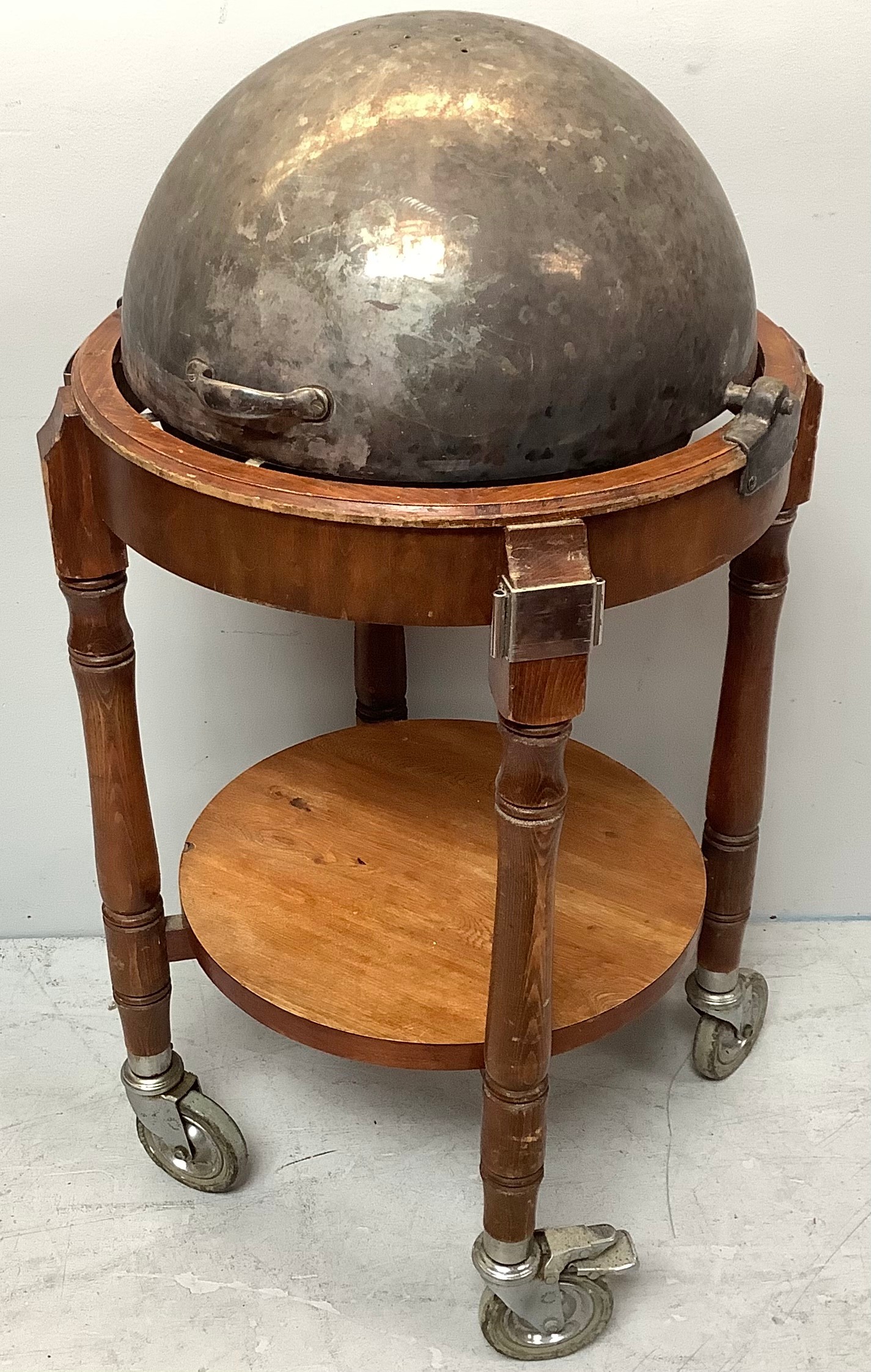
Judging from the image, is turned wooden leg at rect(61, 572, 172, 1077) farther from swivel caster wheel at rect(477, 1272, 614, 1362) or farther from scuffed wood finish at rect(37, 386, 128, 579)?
swivel caster wheel at rect(477, 1272, 614, 1362)

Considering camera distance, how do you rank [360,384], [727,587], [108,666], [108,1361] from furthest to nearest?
[727,587], [108,1361], [108,666], [360,384]

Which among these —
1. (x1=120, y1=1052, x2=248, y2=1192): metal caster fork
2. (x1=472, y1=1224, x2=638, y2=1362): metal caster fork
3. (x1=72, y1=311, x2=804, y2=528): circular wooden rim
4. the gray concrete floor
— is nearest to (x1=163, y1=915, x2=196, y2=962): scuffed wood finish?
(x1=120, y1=1052, x2=248, y2=1192): metal caster fork

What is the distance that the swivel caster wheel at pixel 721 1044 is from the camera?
5.00ft

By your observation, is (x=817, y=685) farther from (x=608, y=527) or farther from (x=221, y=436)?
(x=221, y=436)

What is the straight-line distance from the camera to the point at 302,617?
153cm

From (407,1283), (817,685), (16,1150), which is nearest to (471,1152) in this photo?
(407,1283)

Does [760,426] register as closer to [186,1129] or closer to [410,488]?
[410,488]

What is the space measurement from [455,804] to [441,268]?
66 centimetres

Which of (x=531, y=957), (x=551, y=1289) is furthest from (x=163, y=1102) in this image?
(x=531, y=957)

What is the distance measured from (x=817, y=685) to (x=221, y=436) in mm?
899

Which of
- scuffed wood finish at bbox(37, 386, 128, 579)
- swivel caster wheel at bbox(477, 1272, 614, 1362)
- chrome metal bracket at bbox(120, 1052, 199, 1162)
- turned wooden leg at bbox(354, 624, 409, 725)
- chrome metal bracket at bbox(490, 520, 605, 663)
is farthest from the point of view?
turned wooden leg at bbox(354, 624, 409, 725)

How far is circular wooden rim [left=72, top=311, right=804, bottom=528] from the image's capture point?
0.87 m

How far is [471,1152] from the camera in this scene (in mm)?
1453

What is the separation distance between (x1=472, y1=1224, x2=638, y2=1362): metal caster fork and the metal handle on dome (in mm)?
739
